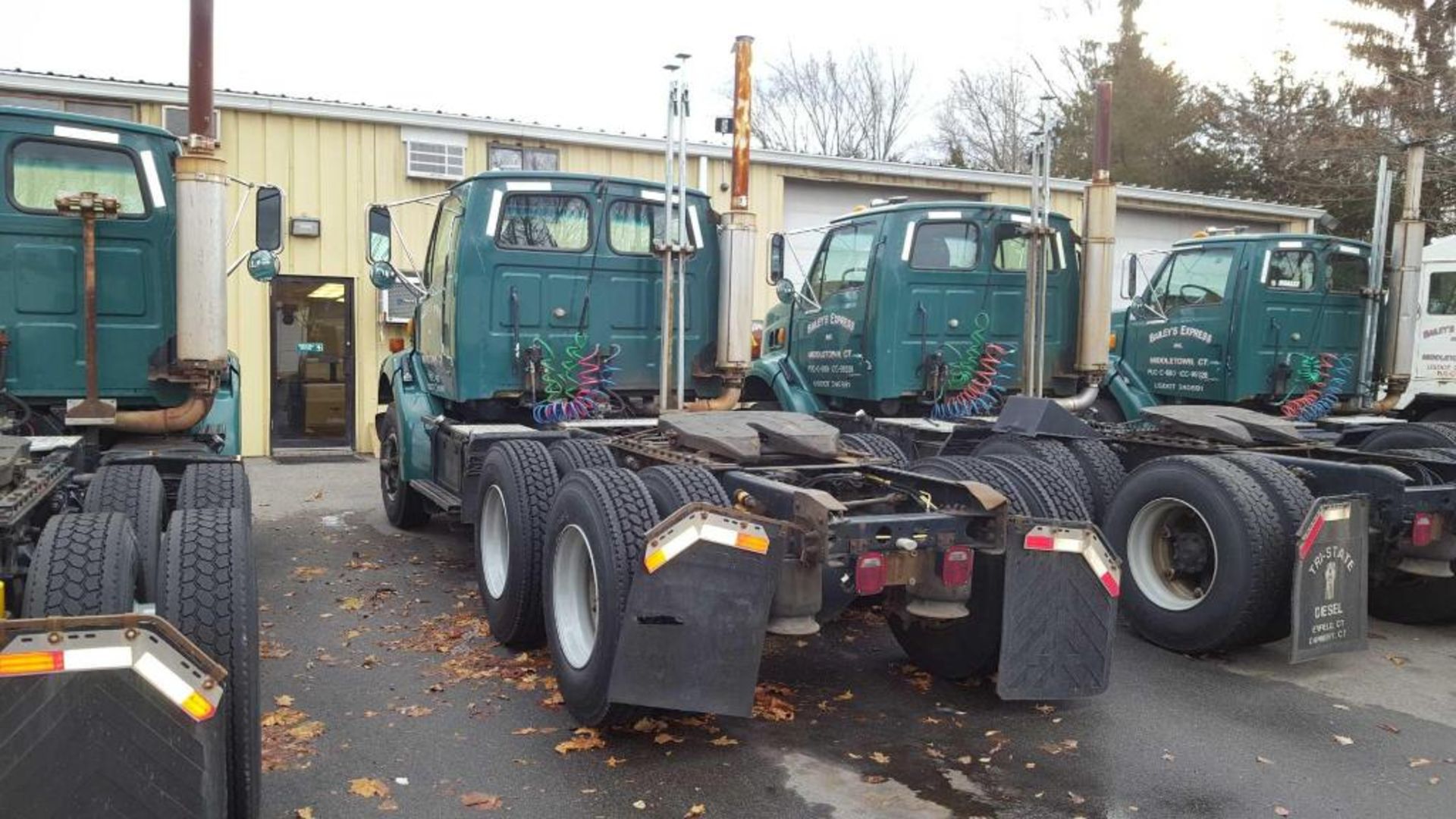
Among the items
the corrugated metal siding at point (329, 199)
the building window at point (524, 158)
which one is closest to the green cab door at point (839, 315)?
the corrugated metal siding at point (329, 199)

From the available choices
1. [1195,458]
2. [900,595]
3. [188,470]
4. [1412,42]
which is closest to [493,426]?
[188,470]

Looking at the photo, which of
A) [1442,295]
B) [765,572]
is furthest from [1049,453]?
[1442,295]

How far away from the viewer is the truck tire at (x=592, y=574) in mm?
4297

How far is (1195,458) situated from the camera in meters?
6.00

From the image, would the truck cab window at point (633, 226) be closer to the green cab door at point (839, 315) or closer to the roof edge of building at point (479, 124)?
the green cab door at point (839, 315)

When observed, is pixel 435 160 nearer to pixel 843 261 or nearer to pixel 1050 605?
pixel 843 261

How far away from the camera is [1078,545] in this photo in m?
4.50

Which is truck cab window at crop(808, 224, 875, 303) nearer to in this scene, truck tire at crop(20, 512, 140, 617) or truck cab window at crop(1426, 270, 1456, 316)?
truck cab window at crop(1426, 270, 1456, 316)

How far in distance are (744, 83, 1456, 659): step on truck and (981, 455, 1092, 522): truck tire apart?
1.00 feet

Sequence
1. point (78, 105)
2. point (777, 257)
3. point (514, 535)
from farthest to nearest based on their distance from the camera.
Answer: point (78, 105)
point (777, 257)
point (514, 535)

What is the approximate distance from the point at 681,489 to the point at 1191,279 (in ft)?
23.8

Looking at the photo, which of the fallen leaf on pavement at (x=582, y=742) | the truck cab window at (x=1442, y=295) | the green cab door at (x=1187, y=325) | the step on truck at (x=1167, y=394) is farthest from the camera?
the truck cab window at (x=1442, y=295)

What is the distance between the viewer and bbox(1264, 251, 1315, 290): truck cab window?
382 inches

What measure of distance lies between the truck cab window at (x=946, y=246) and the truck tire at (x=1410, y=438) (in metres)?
3.15
